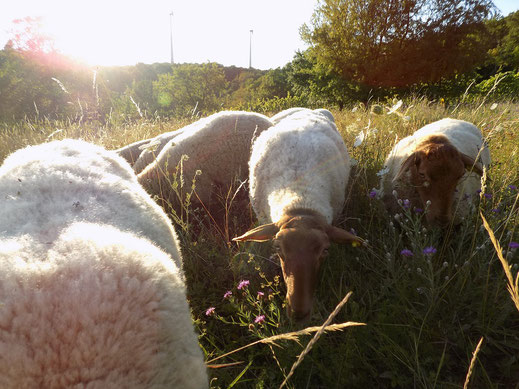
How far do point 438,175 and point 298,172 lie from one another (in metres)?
1.46

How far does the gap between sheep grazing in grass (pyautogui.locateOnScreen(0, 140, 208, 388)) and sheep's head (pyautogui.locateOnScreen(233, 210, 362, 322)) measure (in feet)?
3.18

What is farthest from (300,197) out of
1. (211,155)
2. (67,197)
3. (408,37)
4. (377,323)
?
(408,37)

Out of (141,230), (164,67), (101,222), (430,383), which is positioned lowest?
(430,383)

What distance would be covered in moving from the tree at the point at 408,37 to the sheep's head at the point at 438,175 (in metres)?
13.9

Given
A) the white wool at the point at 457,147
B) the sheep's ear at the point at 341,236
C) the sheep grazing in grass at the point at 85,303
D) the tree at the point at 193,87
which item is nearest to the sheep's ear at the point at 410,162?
the white wool at the point at 457,147

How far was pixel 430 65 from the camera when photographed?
1447 cm

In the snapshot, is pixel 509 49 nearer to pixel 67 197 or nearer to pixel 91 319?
pixel 67 197

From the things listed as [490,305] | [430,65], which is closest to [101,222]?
[490,305]

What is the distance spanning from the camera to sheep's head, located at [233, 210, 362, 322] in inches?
80.7

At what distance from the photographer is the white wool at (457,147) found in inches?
137

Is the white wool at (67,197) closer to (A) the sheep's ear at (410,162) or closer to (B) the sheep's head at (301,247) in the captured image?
(B) the sheep's head at (301,247)

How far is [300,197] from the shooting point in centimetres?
279

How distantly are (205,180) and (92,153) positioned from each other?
2166mm

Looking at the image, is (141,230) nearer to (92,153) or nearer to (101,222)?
(101,222)
